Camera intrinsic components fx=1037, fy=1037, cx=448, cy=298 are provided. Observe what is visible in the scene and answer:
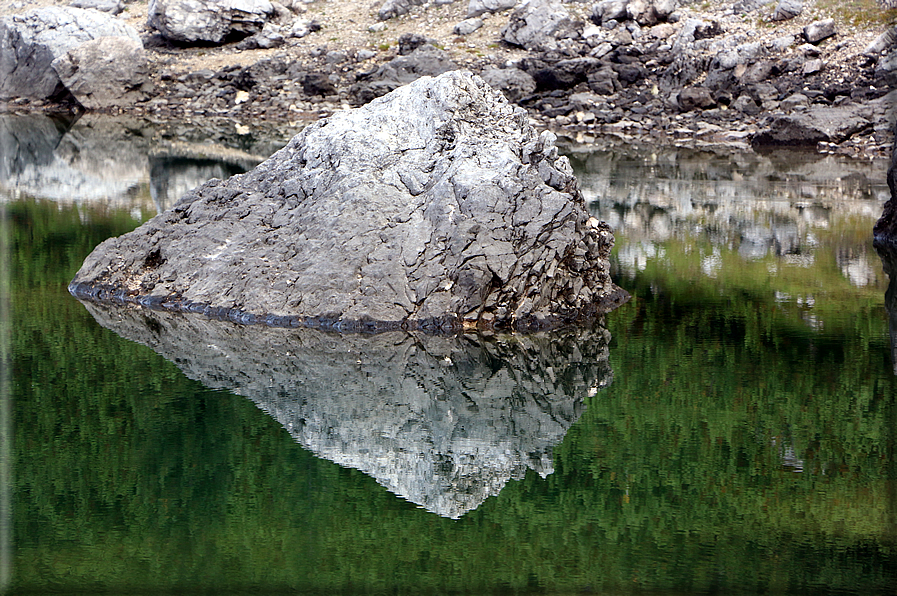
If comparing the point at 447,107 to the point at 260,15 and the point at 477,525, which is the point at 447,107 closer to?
the point at 477,525

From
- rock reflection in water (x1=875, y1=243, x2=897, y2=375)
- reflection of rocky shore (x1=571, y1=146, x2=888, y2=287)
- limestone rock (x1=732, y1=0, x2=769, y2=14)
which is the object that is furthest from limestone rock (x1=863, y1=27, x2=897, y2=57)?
rock reflection in water (x1=875, y1=243, x2=897, y2=375)

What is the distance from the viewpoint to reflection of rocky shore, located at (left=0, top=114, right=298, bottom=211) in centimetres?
1848

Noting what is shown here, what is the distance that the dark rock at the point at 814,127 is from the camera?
28250mm

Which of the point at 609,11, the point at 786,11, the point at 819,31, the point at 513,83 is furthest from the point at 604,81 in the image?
the point at 786,11

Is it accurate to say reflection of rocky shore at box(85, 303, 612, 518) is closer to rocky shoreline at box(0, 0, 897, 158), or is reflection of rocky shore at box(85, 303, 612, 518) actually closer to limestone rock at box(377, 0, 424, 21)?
rocky shoreline at box(0, 0, 897, 158)

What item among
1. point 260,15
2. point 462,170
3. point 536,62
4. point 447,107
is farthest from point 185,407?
point 260,15

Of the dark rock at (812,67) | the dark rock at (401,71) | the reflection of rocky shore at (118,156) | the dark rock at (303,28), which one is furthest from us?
the dark rock at (303,28)

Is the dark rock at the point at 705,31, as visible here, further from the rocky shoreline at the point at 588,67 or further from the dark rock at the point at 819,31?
the dark rock at the point at 819,31

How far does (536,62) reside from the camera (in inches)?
1444

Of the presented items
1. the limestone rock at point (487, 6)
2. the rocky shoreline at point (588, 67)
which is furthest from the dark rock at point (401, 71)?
the limestone rock at point (487, 6)

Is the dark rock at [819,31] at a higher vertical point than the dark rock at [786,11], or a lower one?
lower

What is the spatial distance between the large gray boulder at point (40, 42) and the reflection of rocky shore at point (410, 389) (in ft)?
99.4

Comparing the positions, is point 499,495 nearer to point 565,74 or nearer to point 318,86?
point 565,74

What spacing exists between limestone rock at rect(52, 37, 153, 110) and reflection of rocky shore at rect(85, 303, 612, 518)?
96.1ft
